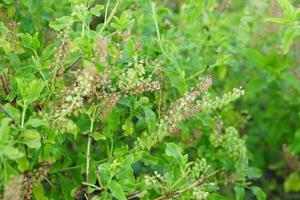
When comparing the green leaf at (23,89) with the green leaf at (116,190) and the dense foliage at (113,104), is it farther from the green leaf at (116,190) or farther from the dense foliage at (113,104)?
the green leaf at (116,190)

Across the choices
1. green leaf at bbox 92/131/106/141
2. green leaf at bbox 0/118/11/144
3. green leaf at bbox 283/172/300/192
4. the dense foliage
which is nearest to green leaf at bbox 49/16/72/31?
the dense foliage

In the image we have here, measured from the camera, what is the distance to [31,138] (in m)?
1.61

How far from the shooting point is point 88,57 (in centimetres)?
185

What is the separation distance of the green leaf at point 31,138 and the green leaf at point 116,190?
0.80ft

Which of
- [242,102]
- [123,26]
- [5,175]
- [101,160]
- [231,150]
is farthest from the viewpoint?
[242,102]

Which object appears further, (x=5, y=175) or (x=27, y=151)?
(x=27, y=151)

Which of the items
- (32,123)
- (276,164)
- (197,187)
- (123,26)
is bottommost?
(276,164)

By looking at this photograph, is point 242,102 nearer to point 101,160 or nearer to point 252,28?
point 252,28

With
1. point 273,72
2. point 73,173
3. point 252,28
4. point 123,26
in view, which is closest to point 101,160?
point 73,173

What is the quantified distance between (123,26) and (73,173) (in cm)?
54

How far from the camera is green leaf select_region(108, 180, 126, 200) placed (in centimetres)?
169

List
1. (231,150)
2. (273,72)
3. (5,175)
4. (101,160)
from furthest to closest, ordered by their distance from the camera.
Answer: (273,72), (231,150), (101,160), (5,175)

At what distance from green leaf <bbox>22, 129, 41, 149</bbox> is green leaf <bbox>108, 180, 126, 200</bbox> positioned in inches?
9.6

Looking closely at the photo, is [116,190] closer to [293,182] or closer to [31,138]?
[31,138]
